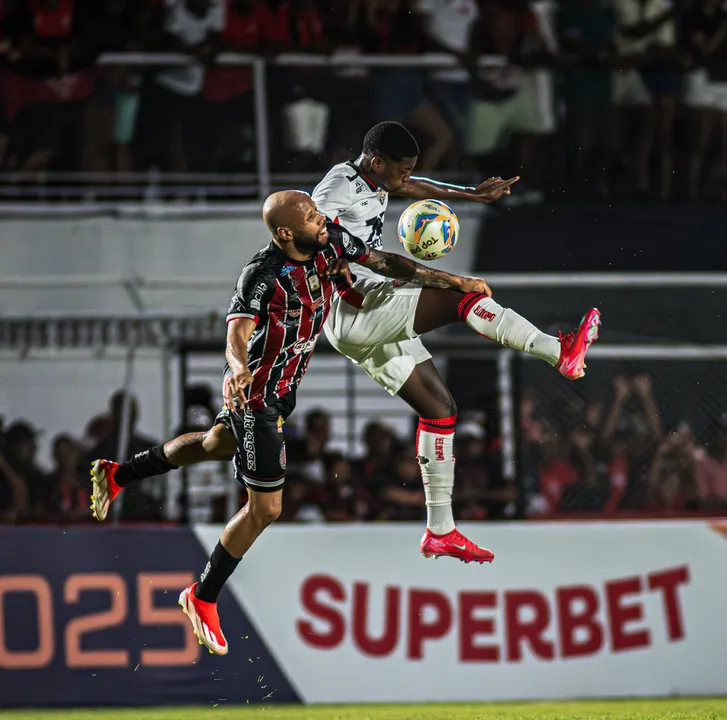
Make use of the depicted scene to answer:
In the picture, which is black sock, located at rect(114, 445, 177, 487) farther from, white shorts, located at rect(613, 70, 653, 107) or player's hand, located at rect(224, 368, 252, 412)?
white shorts, located at rect(613, 70, 653, 107)

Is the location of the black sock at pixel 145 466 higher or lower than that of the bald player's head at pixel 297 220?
lower

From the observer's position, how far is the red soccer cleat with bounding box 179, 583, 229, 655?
6.73 metres

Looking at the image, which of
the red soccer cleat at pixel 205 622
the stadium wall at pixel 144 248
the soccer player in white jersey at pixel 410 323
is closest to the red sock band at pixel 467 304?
the soccer player in white jersey at pixel 410 323

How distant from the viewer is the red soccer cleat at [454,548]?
261 inches

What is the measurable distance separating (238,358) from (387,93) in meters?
5.81

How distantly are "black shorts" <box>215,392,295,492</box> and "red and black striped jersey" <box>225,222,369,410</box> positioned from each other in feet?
0.20

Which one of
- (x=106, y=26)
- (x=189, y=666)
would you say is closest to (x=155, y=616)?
(x=189, y=666)

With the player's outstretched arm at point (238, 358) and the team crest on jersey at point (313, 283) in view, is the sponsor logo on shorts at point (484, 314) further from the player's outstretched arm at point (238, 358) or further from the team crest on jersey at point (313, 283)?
the player's outstretched arm at point (238, 358)

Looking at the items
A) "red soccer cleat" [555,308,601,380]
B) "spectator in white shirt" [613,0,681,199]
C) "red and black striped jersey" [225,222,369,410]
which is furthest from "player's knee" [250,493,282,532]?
"spectator in white shirt" [613,0,681,199]

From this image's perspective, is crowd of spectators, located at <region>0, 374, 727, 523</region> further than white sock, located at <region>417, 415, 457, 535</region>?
Yes

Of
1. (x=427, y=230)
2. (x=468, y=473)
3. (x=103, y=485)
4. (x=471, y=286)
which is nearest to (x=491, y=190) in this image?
(x=427, y=230)

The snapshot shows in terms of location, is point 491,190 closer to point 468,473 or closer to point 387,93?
point 468,473

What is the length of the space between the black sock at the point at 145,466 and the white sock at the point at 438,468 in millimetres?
1284

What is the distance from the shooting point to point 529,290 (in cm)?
949
